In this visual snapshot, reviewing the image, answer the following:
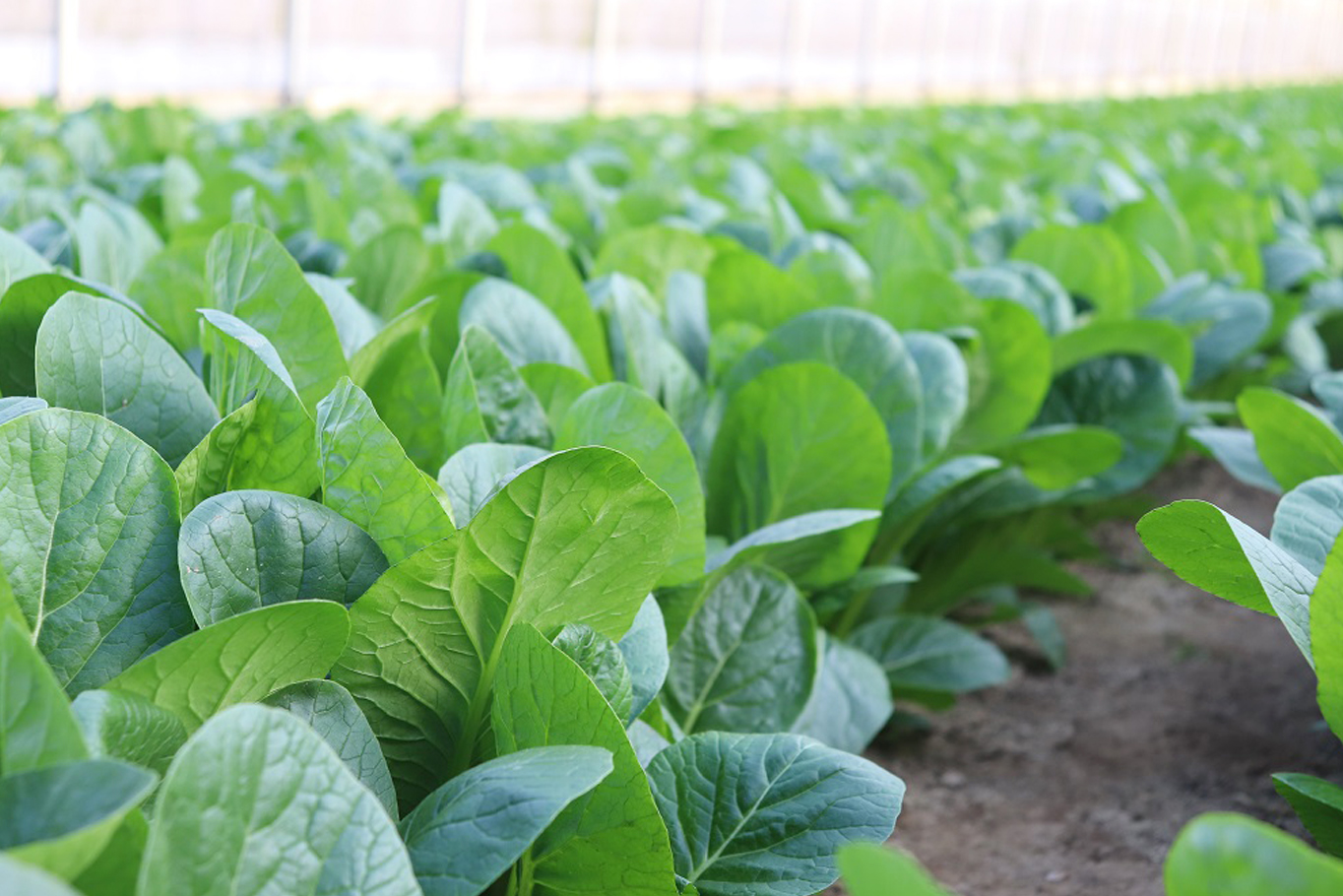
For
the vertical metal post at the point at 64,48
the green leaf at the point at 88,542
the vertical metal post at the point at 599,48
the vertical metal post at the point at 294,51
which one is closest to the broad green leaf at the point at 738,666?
the green leaf at the point at 88,542

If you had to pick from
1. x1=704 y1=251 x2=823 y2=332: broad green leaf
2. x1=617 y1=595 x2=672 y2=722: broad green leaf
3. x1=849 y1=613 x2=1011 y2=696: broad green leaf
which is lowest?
x1=849 y1=613 x2=1011 y2=696: broad green leaf

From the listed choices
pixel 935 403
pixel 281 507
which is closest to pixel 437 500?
pixel 281 507

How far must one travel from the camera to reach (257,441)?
3.10 ft

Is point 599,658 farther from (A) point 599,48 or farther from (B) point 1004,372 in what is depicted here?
(A) point 599,48

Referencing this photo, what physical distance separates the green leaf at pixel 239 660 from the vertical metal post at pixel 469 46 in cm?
1161

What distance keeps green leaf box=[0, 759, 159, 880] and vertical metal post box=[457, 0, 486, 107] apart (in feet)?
38.7

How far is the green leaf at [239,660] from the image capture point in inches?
28.1

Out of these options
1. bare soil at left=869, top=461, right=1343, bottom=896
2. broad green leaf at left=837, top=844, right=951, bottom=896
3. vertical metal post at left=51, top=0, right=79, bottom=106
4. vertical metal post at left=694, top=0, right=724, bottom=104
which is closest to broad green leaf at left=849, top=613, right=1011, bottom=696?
bare soil at left=869, top=461, right=1343, bottom=896

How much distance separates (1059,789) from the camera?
1.95 meters

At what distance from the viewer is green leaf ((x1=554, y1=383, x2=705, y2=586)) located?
3.53 feet

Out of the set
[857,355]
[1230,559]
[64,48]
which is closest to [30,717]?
[1230,559]

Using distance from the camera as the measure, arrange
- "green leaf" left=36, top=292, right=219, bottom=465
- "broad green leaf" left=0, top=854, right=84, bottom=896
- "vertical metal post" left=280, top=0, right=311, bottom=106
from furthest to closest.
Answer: "vertical metal post" left=280, top=0, right=311, bottom=106, "green leaf" left=36, top=292, right=219, bottom=465, "broad green leaf" left=0, top=854, right=84, bottom=896

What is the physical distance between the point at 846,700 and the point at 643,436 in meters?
0.61

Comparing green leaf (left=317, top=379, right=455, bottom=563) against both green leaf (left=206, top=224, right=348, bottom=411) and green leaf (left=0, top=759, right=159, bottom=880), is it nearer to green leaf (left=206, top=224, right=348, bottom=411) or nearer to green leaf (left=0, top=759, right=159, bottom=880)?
green leaf (left=206, top=224, right=348, bottom=411)
